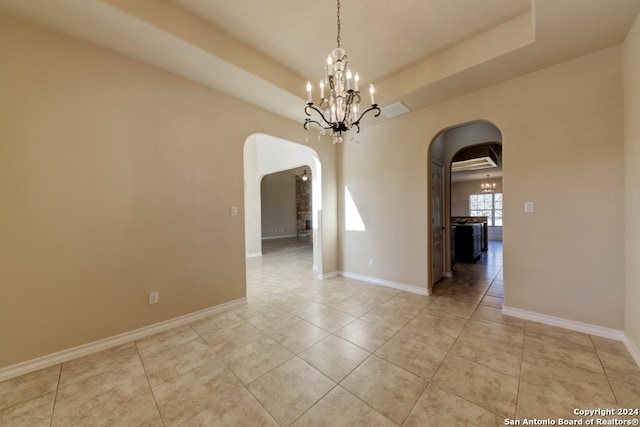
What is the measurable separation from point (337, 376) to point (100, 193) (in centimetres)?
276

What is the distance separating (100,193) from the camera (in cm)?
226

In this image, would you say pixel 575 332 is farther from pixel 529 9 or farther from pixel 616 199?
pixel 529 9

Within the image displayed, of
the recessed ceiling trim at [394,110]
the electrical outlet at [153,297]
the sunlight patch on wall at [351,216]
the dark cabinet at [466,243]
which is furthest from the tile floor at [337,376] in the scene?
the dark cabinet at [466,243]

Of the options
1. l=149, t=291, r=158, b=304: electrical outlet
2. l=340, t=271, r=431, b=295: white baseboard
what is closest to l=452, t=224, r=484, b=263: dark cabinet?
l=340, t=271, r=431, b=295: white baseboard

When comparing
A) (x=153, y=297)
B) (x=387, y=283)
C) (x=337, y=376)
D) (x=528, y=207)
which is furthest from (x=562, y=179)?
(x=153, y=297)

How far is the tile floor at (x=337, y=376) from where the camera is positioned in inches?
59.3

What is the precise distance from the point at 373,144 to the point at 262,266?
3896 mm

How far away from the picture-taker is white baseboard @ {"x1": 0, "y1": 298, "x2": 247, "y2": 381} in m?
1.90

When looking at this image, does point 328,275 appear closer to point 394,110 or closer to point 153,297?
point 153,297

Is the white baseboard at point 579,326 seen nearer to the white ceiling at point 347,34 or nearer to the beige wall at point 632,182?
the beige wall at point 632,182

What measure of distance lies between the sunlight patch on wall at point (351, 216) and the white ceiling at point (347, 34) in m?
2.04

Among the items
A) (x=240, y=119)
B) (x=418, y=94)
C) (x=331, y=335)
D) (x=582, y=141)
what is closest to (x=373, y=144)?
(x=418, y=94)

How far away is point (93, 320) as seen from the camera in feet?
7.30

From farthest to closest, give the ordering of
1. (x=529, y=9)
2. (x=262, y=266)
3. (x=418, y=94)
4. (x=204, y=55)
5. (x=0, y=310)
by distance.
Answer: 1. (x=262, y=266)
2. (x=418, y=94)
3. (x=204, y=55)
4. (x=529, y=9)
5. (x=0, y=310)
